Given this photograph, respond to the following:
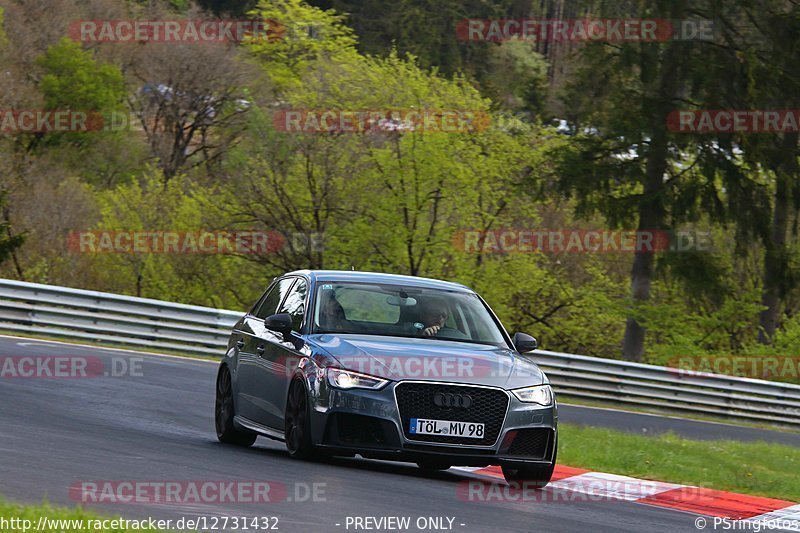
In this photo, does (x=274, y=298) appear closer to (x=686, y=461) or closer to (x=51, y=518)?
(x=686, y=461)

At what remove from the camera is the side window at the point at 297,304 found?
11.4 metres

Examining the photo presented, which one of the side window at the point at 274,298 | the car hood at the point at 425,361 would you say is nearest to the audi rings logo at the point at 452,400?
the car hood at the point at 425,361

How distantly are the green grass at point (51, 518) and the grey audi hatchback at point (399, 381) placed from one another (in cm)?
317

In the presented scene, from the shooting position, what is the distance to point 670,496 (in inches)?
442

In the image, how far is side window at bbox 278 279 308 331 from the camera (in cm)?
1145

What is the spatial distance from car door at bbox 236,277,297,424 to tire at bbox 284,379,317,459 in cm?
66

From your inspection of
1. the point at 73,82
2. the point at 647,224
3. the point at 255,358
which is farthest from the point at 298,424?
the point at 73,82

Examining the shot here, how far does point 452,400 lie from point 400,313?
129 cm

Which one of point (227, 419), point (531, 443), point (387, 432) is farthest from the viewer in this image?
point (227, 419)

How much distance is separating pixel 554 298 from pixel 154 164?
844 inches

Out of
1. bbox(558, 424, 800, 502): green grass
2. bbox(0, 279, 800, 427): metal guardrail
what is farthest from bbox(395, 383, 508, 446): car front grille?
bbox(0, 279, 800, 427): metal guardrail

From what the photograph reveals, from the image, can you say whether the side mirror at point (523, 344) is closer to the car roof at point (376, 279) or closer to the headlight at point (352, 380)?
the car roof at point (376, 279)

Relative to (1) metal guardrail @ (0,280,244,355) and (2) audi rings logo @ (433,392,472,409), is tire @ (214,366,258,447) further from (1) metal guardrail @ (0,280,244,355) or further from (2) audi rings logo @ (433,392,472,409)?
(1) metal guardrail @ (0,280,244,355)

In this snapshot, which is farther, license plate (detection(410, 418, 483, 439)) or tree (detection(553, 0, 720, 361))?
tree (detection(553, 0, 720, 361))
